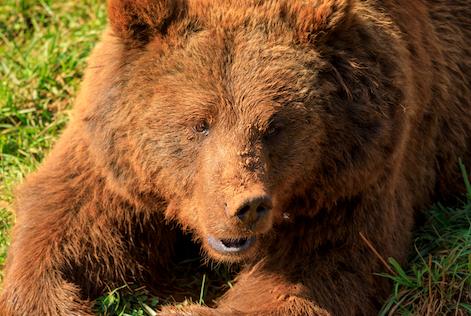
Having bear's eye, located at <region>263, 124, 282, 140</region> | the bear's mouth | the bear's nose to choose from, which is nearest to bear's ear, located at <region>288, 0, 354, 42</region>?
bear's eye, located at <region>263, 124, 282, 140</region>

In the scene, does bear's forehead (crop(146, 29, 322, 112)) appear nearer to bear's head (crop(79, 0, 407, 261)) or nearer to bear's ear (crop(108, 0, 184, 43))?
bear's head (crop(79, 0, 407, 261))

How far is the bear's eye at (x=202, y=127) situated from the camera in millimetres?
5039

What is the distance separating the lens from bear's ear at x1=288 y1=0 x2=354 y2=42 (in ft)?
16.7

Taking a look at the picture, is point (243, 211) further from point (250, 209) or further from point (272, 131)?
point (272, 131)

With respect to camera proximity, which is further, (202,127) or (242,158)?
(202,127)

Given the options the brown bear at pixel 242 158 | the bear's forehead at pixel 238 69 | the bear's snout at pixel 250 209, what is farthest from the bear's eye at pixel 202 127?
the bear's snout at pixel 250 209

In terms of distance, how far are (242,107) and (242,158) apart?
29cm

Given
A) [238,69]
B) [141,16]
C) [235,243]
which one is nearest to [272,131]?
[238,69]

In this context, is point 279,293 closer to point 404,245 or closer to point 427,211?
point 404,245

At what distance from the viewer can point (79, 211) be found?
5.75 meters

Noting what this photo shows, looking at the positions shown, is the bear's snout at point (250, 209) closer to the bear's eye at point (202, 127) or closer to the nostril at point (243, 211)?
the nostril at point (243, 211)

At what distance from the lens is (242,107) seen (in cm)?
497

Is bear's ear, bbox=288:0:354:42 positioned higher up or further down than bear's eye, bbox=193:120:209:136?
higher up

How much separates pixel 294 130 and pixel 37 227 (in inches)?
69.0
